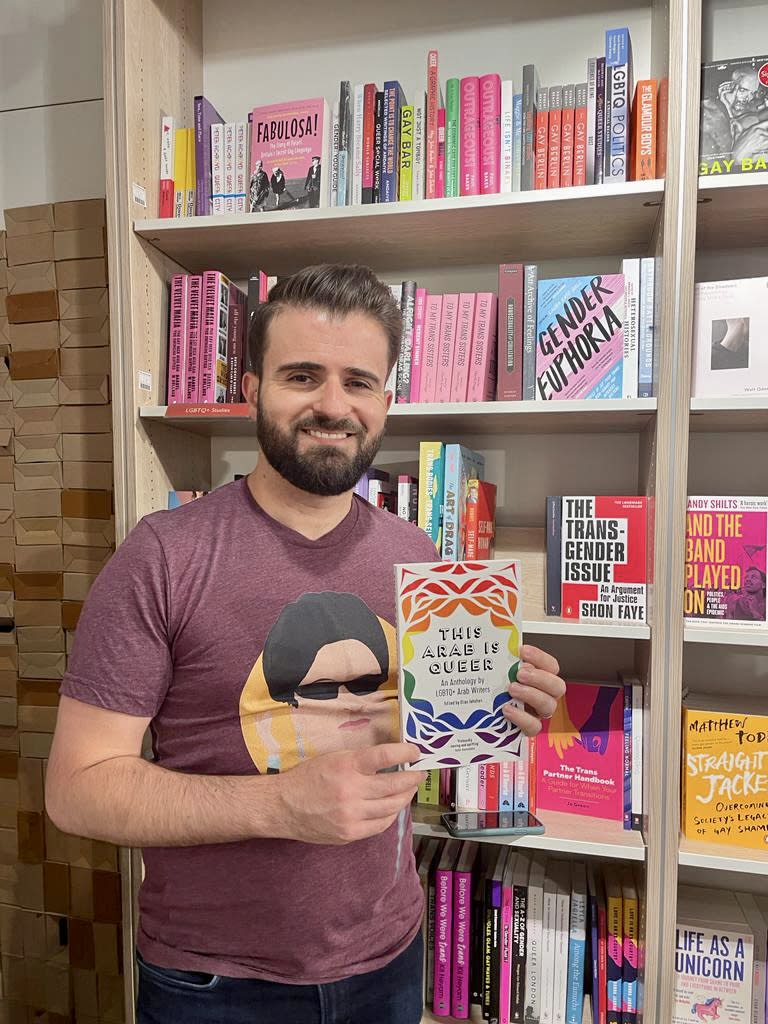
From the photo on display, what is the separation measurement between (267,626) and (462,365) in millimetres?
747

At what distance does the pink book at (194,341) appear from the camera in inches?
62.0

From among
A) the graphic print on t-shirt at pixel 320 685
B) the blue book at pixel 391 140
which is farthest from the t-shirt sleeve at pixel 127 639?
the blue book at pixel 391 140

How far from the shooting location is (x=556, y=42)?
1644 mm

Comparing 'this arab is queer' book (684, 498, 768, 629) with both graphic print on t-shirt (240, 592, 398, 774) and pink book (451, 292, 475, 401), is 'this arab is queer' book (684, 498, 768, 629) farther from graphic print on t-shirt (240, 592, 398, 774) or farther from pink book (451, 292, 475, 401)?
graphic print on t-shirt (240, 592, 398, 774)

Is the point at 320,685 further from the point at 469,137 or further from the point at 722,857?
the point at 469,137

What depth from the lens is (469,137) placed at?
145 centimetres

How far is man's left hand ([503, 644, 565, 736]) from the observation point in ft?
3.49

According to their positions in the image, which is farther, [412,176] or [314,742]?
[412,176]

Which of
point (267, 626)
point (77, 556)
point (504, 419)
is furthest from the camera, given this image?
point (77, 556)

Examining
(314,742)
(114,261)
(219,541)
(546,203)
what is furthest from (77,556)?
(546,203)

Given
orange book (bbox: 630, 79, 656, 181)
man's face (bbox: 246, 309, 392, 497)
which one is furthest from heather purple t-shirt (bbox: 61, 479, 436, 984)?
orange book (bbox: 630, 79, 656, 181)

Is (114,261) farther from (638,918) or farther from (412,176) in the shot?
(638,918)

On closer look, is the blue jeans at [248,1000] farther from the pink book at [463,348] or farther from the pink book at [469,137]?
the pink book at [469,137]

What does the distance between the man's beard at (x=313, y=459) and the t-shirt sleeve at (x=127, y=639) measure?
24 centimetres
